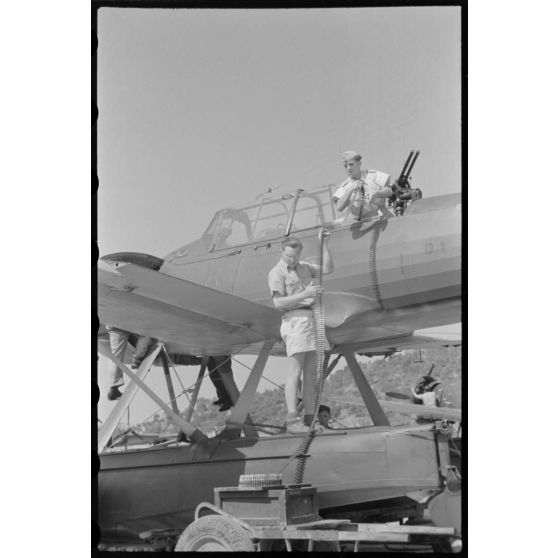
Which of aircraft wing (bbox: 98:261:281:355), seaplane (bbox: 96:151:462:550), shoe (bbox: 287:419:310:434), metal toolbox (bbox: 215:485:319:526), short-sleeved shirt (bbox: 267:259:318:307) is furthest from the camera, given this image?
short-sleeved shirt (bbox: 267:259:318:307)

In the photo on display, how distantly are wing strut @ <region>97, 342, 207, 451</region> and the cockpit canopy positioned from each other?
46.6 inches

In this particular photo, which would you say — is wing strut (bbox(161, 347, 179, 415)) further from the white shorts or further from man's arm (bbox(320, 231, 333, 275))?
man's arm (bbox(320, 231, 333, 275))

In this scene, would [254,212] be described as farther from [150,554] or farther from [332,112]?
[150,554]

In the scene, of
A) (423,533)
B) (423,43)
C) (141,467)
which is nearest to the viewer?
(423,533)

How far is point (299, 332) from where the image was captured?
22.8ft

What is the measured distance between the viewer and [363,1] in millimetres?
6652

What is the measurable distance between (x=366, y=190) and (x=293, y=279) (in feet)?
2.88

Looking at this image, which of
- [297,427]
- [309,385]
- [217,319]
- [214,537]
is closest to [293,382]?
[309,385]

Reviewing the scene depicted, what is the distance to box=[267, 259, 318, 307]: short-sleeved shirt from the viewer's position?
22.9ft

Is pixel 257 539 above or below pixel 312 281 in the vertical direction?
below

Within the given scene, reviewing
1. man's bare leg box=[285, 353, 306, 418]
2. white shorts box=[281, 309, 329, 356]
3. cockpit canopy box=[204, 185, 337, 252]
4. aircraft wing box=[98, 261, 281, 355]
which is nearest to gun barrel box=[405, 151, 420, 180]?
cockpit canopy box=[204, 185, 337, 252]

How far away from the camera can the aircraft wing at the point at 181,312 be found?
262 inches

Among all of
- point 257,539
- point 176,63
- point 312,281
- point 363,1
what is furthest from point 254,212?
point 257,539

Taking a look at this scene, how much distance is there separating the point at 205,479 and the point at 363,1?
3735 millimetres
